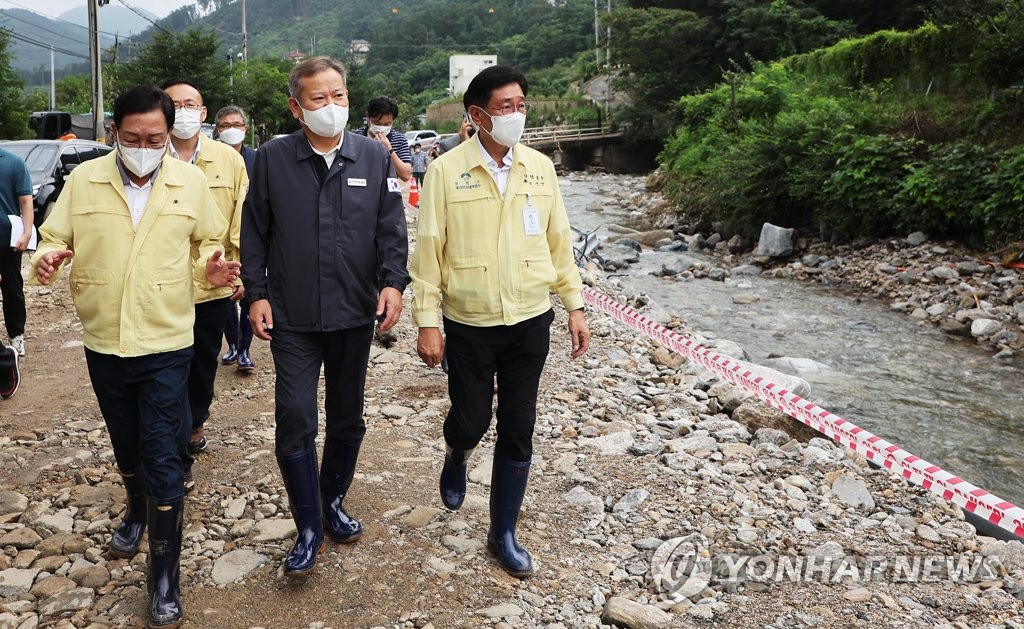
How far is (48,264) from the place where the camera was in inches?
125

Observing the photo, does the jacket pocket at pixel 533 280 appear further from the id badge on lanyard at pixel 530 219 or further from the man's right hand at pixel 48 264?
the man's right hand at pixel 48 264

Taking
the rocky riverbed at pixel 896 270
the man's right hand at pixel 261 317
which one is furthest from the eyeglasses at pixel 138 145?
the rocky riverbed at pixel 896 270

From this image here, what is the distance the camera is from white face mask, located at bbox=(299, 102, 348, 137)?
11.0ft

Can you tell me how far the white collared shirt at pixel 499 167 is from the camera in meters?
3.45

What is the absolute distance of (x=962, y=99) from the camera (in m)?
18.6

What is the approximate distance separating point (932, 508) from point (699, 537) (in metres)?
1.53

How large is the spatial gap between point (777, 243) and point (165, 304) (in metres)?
15.0

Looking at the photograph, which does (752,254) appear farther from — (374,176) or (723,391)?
(374,176)

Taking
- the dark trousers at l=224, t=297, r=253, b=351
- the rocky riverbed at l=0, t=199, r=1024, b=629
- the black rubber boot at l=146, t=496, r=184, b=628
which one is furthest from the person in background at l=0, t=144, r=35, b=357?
the black rubber boot at l=146, t=496, r=184, b=628

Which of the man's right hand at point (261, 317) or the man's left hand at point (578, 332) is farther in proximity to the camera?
the man's left hand at point (578, 332)

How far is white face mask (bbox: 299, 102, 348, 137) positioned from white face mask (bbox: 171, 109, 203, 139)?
1.43 metres

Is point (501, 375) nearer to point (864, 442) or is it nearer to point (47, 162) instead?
point (864, 442)

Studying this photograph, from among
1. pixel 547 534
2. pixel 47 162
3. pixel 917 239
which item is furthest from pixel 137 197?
pixel 917 239

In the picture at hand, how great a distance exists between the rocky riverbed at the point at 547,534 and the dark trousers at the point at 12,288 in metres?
0.62
